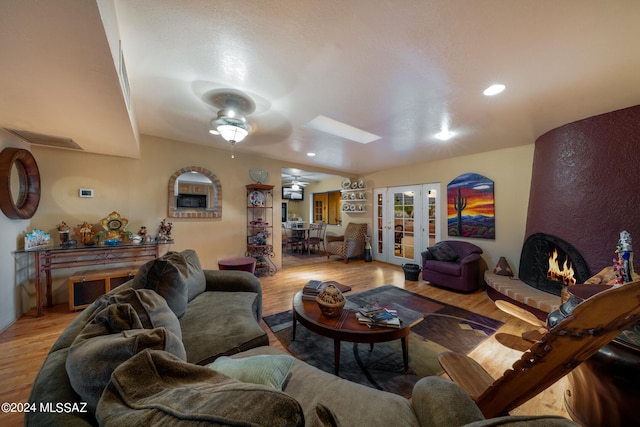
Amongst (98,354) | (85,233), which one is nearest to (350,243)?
(85,233)

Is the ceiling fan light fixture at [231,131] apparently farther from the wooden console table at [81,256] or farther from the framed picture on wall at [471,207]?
the framed picture on wall at [471,207]

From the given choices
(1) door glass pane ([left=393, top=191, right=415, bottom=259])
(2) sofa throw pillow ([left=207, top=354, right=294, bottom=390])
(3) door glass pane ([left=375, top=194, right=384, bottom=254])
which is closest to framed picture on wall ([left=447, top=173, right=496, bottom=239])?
(1) door glass pane ([left=393, top=191, right=415, bottom=259])

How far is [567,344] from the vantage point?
670 mm

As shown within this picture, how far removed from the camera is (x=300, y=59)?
166cm

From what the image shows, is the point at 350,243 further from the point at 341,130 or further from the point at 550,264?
the point at 550,264

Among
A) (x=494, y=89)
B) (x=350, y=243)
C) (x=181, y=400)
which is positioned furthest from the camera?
(x=350, y=243)

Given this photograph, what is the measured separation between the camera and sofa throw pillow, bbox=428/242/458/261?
395 centimetres

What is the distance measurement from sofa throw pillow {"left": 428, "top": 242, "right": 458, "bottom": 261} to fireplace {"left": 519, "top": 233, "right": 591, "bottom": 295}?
0.93 metres

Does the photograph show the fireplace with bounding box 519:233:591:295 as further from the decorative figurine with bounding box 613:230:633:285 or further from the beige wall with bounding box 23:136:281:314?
the beige wall with bounding box 23:136:281:314

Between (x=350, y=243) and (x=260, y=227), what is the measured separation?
238 centimetres

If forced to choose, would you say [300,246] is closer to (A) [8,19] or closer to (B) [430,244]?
(B) [430,244]

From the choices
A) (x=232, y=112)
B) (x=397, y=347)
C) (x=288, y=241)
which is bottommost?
(x=397, y=347)

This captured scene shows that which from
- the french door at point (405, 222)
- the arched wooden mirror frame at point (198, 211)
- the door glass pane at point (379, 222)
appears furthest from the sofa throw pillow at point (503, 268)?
the arched wooden mirror frame at point (198, 211)

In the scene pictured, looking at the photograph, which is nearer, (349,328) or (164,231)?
(349,328)
